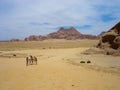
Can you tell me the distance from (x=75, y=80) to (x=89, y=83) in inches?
40.2

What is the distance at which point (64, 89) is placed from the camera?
9.56m

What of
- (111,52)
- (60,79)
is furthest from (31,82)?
(111,52)

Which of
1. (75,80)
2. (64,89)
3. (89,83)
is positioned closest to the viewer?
(64,89)

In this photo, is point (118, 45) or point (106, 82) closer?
point (106, 82)

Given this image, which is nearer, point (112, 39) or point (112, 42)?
point (112, 42)

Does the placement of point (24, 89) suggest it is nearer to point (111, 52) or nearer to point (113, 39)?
point (111, 52)

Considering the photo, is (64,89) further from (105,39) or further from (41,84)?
(105,39)

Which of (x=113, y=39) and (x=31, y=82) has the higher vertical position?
(x=113, y=39)

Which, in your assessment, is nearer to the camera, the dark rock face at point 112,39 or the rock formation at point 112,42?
the rock formation at point 112,42

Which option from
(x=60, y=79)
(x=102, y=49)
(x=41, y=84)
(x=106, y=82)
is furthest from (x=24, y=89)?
(x=102, y=49)

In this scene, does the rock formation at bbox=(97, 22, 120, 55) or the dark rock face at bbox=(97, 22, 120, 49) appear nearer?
the rock formation at bbox=(97, 22, 120, 55)

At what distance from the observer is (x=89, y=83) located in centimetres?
1062

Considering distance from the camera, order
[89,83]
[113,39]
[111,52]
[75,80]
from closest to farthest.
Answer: [89,83]
[75,80]
[111,52]
[113,39]

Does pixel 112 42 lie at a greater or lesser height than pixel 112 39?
lesser
